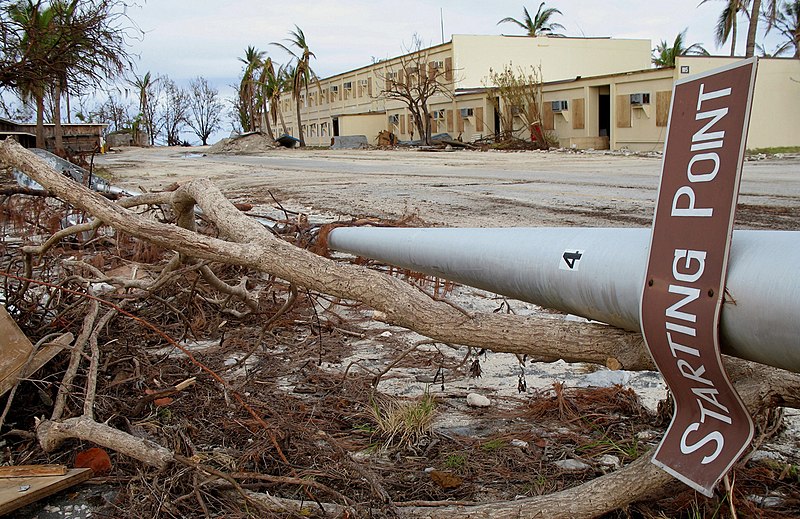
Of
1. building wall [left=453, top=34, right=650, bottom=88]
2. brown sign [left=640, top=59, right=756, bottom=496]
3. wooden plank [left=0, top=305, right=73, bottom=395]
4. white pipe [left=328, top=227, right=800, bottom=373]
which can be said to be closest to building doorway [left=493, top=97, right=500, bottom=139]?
building wall [left=453, top=34, right=650, bottom=88]

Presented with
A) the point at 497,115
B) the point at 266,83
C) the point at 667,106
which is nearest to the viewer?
the point at 667,106

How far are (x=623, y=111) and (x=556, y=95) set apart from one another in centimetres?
494

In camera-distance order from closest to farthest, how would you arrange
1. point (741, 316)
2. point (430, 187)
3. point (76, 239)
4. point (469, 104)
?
point (741, 316)
point (76, 239)
point (430, 187)
point (469, 104)

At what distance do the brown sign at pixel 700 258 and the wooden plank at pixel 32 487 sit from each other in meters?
1.94

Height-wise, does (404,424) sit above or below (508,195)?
below

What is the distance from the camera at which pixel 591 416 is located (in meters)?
2.88

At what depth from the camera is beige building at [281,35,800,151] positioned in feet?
93.6

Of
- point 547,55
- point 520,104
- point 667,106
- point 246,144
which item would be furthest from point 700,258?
point 547,55

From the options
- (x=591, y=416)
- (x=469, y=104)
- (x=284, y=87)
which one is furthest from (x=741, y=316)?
(x=284, y=87)

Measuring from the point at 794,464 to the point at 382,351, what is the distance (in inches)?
81.1

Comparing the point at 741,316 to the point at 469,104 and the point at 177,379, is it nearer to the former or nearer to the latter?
the point at 177,379

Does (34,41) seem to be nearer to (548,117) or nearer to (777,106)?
(777,106)

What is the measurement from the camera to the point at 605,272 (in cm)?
160

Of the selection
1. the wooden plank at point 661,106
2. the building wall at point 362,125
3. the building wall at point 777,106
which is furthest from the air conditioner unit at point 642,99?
the building wall at point 362,125
